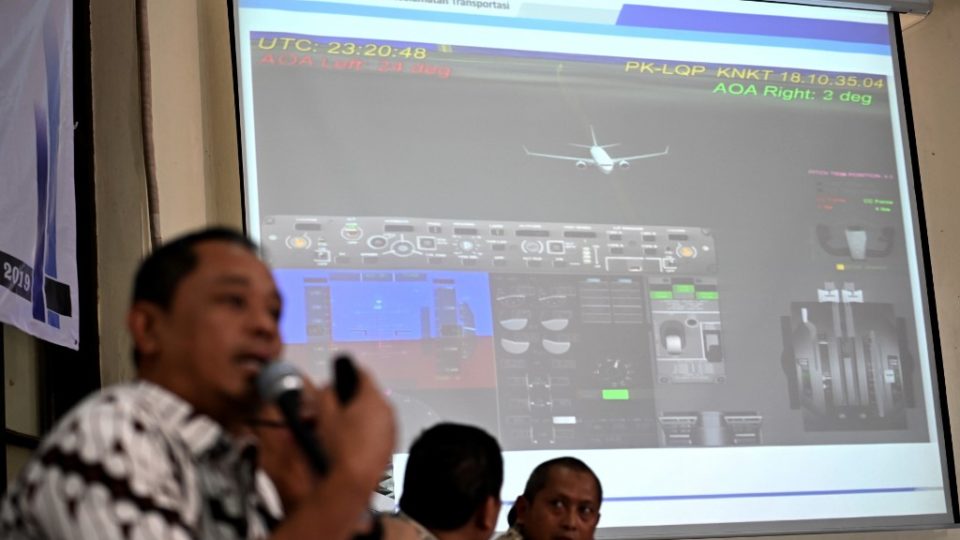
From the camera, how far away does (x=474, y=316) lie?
175 inches

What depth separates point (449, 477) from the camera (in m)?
2.29

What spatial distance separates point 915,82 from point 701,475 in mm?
1996

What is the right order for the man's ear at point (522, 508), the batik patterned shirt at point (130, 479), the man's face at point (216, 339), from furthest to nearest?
1. the man's ear at point (522, 508)
2. the man's face at point (216, 339)
3. the batik patterned shirt at point (130, 479)

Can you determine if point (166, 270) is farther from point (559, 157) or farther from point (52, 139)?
point (559, 157)

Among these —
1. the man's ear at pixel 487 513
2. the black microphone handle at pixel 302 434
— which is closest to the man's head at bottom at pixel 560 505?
the man's ear at pixel 487 513

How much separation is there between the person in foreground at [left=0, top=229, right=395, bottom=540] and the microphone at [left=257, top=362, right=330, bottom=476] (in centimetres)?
2

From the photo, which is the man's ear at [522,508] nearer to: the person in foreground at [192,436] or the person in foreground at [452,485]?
the person in foreground at [452,485]

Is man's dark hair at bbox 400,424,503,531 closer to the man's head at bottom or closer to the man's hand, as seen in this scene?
the man's head at bottom

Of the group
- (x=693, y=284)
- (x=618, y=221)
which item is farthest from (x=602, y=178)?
(x=693, y=284)

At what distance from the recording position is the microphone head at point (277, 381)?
1.23 m

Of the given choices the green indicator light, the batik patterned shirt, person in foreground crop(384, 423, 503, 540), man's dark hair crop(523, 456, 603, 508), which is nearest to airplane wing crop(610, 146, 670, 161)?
the green indicator light

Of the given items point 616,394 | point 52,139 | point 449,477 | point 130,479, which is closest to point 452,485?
point 449,477

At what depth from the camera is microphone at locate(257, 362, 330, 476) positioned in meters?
1.23

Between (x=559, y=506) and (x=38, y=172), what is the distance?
4.75 ft
